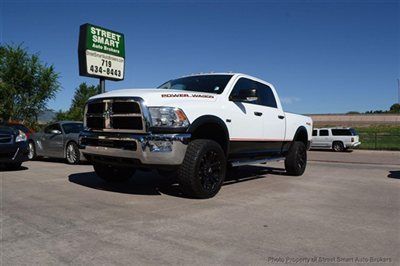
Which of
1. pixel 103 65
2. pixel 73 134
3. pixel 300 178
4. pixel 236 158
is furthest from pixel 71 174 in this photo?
pixel 103 65

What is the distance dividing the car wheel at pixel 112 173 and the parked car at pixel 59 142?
4296 mm

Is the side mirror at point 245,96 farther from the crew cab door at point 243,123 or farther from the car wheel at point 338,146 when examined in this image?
the car wheel at point 338,146

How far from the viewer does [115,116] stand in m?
6.30

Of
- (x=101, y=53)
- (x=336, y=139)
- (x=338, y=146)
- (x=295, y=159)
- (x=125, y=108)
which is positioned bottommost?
(x=338, y=146)

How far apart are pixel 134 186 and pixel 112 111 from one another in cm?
170

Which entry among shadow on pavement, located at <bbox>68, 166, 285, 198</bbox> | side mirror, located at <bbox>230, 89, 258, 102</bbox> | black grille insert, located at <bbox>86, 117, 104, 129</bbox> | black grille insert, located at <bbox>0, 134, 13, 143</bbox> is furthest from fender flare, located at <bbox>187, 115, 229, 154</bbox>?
black grille insert, located at <bbox>0, 134, 13, 143</bbox>

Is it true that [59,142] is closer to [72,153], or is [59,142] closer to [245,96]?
[72,153]

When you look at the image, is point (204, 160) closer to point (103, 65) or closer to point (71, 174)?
point (71, 174)

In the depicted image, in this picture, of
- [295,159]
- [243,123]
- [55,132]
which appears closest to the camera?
[243,123]

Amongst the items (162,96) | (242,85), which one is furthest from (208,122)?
(242,85)

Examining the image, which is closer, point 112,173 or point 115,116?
point 115,116

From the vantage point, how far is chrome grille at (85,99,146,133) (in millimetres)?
6006

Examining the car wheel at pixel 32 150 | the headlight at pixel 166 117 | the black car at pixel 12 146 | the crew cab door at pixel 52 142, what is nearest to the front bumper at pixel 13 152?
the black car at pixel 12 146

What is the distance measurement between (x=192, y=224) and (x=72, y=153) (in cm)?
804
